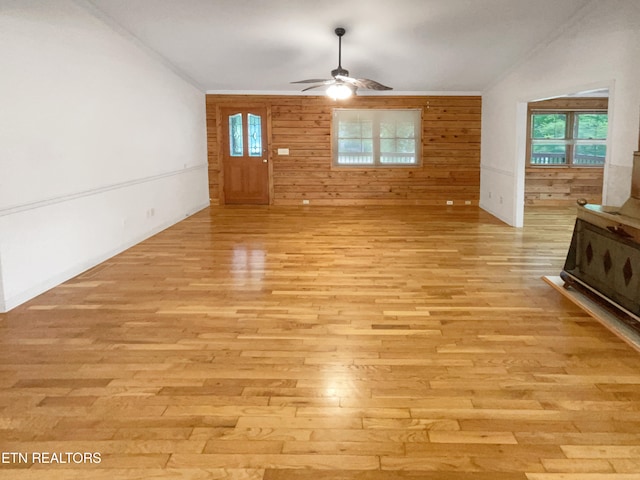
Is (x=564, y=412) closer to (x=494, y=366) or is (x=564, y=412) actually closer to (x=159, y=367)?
(x=494, y=366)

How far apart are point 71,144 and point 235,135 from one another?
19.0 ft

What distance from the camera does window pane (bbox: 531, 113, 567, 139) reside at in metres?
10.4

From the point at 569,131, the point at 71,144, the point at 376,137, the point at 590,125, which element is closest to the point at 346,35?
the point at 71,144

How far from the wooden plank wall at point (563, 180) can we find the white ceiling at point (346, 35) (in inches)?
79.0

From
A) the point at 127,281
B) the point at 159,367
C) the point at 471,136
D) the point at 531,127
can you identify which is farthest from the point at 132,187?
the point at 531,127

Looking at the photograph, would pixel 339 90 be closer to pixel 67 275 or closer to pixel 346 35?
pixel 346 35

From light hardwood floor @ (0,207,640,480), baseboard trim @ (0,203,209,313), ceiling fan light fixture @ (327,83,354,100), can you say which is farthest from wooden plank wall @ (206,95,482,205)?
light hardwood floor @ (0,207,640,480)

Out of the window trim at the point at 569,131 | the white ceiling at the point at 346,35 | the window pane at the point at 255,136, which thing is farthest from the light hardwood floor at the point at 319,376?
the window trim at the point at 569,131

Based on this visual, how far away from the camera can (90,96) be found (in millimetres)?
5512

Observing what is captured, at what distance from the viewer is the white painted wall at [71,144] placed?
13.8ft

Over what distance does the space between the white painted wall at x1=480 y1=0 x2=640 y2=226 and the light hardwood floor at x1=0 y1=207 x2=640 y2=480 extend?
1.43 m

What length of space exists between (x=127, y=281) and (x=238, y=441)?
3122 millimetres

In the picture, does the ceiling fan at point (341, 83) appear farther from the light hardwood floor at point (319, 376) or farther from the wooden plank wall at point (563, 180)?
the wooden plank wall at point (563, 180)

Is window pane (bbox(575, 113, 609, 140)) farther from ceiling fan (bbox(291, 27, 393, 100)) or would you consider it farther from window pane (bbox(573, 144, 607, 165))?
ceiling fan (bbox(291, 27, 393, 100))
